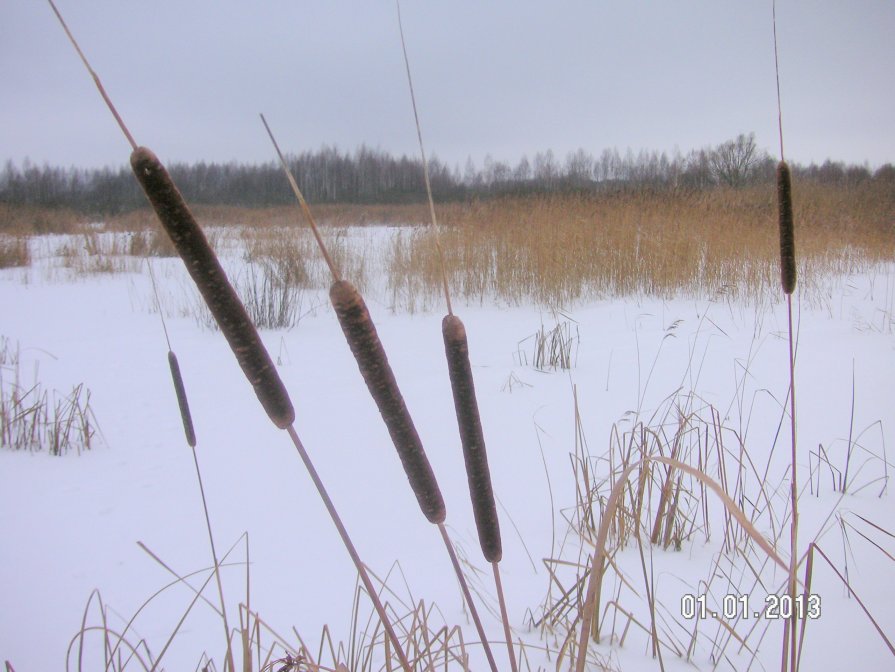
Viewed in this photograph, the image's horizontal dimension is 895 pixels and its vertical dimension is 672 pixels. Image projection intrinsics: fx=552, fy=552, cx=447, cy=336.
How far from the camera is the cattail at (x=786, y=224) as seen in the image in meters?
0.58

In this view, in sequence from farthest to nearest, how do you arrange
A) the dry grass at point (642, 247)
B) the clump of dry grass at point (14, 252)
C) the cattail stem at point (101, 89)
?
the clump of dry grass at point (14, 252), the dry grass at point (642, 247), the cattail stem at point (101, 89)

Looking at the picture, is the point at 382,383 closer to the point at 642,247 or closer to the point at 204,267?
the point at 204,267

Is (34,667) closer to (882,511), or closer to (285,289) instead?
(882,511)

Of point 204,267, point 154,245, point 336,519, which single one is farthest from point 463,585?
point 154,245

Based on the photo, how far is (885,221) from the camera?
764 cm

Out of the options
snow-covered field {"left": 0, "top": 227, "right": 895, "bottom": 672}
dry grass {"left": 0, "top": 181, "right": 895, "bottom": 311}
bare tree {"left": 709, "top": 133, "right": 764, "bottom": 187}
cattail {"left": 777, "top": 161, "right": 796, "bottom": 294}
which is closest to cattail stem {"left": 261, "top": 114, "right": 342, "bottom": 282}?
cattail {"left": 777, "top": 161, "right": 796, "bottom": 294}

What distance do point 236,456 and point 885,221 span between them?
29.6 ft

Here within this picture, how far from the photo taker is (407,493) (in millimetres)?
1825

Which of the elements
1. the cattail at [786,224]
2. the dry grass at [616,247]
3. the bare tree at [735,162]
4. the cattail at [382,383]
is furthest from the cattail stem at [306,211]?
the bare tree at [735,162]

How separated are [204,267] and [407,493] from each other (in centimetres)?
160

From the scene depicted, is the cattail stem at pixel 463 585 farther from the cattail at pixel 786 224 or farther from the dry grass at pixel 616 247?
the dry grass at pixel 616 247

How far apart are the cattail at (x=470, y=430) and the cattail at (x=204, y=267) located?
11cm

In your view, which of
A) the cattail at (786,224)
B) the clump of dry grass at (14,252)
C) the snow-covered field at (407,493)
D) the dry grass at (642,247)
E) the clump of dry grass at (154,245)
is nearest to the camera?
the cattail at (786,224)

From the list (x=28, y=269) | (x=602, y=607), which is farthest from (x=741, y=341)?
(x=28, y=269)
